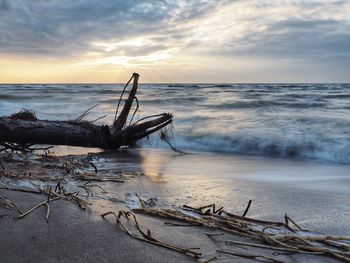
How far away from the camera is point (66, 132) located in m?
5.64

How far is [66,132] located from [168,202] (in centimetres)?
290

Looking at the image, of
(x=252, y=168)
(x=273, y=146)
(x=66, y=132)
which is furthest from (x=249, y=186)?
(x=273, y=146)

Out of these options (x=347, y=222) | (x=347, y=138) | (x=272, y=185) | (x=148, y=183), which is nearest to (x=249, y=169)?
(x=272, y=185)

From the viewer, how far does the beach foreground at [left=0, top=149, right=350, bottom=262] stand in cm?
198

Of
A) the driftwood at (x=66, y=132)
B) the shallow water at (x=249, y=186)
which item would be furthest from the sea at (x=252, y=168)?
the driftwood at (x=66, y=132)

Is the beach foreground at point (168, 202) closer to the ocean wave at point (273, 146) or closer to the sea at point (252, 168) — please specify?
the sea at point (252, 168)

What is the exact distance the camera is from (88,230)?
89.0 inches

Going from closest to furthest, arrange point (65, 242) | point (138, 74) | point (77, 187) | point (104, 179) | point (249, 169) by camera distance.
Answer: point (65, 242) < point (77, 187) < point (104, 179) < point (249, 169) < point (138, 74)

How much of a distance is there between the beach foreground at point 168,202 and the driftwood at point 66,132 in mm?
287

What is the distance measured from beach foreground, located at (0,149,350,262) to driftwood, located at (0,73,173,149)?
29 cm

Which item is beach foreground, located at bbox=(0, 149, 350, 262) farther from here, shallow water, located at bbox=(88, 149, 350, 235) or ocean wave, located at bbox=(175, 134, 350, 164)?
ocean wave, located at bbox=(175, 134, 350, 164)

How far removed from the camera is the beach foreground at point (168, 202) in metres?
1.98

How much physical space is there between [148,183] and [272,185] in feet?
3.89

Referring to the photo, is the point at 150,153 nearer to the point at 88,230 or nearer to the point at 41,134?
the point at 41,134
